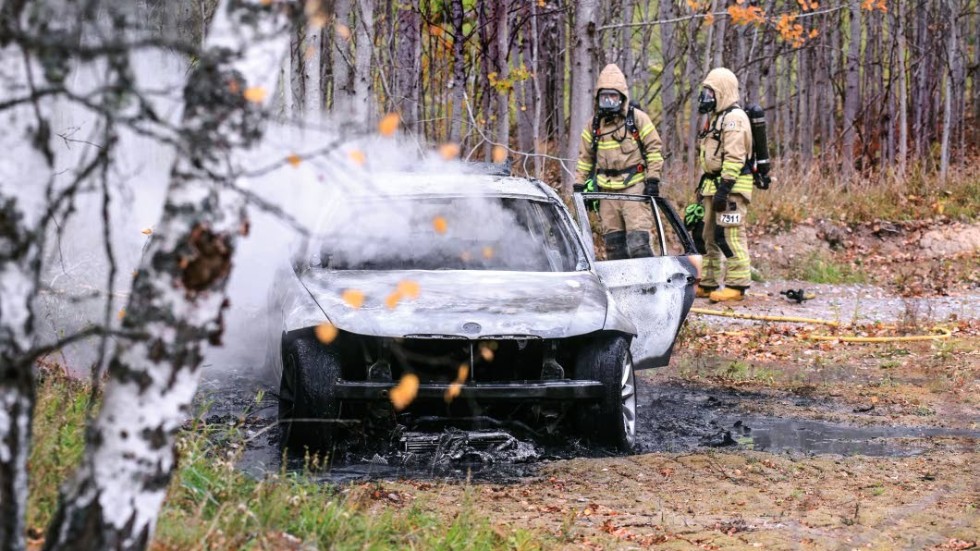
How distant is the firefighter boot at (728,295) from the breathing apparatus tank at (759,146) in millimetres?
1148

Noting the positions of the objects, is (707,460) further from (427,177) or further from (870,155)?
(870,155)

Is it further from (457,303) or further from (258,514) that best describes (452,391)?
(258,514)

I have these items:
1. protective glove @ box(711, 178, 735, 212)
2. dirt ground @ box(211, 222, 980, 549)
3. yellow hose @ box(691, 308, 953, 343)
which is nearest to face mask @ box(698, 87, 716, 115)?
protective glove @ box(711, 178, 735, 212)

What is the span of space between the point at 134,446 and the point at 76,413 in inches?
105

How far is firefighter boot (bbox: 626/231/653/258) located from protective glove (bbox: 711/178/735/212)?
108 centimetres

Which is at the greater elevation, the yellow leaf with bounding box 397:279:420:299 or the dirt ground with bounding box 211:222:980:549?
the yellow leaf with bounding box 397:279:420:299

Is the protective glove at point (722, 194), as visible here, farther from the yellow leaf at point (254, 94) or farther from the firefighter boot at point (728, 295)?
the yellow leaf at point (254, 94)

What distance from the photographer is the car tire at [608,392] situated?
5852 mm

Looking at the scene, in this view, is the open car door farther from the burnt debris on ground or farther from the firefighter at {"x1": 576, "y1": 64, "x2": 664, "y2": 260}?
the firefighter at {"x1": 576, "y1": 64, "x2": 664, "y2": 260}

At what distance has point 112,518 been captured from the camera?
2.72 metres

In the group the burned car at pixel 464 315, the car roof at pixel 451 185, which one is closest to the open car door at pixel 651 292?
the burned car at pixel 464 315

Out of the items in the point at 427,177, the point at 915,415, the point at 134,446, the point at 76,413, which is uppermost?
the point at 427,177

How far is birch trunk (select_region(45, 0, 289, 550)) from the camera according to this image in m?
2.71

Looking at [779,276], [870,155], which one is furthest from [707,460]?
[870,155]
